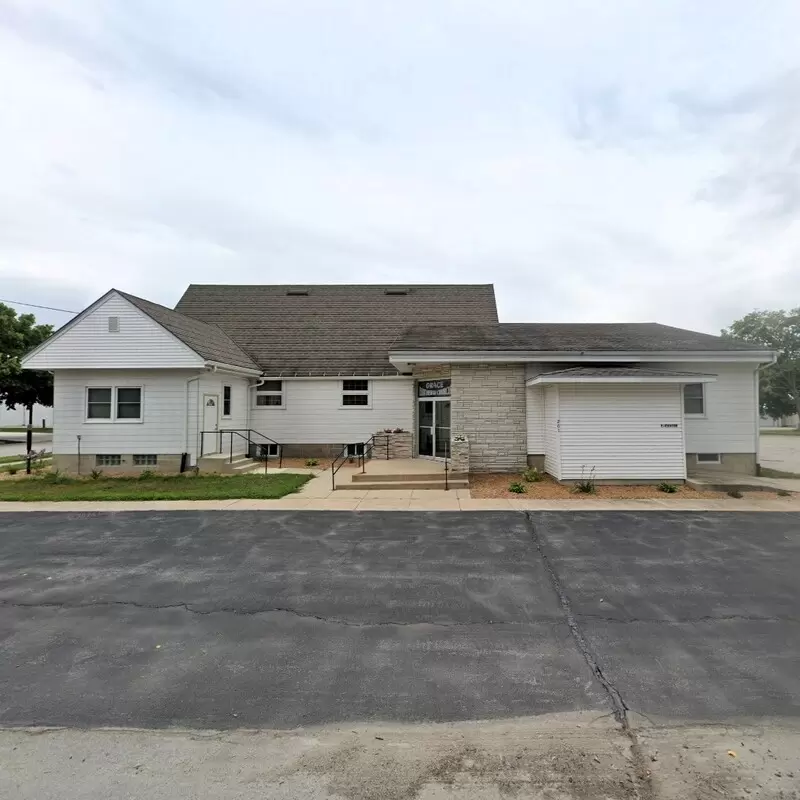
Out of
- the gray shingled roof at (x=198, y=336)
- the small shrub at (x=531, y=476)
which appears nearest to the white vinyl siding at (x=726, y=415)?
the small shrub at (x=531, y=476)

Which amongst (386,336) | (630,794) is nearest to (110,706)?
(630,794)

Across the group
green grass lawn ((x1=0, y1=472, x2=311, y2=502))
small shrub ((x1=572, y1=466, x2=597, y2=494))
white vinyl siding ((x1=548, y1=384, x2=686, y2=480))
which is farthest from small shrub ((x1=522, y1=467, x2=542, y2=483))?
green grass lawn ((x1=0, y1=472, x2=311, y2=502))

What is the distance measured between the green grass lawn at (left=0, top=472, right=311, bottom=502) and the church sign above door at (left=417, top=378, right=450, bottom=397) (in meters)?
5.24

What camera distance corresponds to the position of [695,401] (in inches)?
595

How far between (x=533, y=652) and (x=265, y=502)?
8.00 m

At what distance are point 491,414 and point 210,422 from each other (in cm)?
949

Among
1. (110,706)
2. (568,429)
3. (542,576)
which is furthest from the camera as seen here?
(568,429)

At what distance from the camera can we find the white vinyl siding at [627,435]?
40.8 ft

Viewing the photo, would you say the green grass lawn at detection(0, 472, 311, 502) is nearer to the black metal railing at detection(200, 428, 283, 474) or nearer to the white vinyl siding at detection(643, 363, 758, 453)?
the black metal railing at detection(200, 428, 283, 474)

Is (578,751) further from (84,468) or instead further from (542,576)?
(84,468)

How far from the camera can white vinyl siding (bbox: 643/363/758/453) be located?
14789mm

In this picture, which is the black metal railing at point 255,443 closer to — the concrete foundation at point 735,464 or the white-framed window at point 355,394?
the white-framed window at point 355,394

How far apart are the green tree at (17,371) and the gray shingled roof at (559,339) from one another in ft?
84.1

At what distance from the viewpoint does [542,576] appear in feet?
19.7
